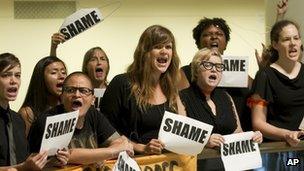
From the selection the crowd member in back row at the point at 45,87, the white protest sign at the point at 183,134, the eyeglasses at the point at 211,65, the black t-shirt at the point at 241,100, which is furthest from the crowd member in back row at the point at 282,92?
the crowd member in back row at the point at 45,87

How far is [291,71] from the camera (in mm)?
3822

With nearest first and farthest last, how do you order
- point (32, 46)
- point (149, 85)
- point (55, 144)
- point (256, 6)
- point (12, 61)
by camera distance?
point (55, 144) → point (12, 61) → point (149, 85) → point (32, 46) → point (256, 6)

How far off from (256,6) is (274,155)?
5.30m

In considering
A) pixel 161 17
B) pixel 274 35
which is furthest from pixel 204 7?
pixel 274 35

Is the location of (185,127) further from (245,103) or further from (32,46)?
(32,46)

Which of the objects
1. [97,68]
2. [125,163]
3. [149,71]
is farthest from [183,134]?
[97,68]

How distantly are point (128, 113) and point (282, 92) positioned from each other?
1.16m

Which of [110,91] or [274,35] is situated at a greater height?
[274,35]

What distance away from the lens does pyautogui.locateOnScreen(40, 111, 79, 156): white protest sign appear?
2645 millimetres

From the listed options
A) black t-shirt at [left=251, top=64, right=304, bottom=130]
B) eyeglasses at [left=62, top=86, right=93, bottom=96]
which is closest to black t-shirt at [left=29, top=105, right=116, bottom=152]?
eyeglasses at [left=62, top=86, right=93, bottom=96]

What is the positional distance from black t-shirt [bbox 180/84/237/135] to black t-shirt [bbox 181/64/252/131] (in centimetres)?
29

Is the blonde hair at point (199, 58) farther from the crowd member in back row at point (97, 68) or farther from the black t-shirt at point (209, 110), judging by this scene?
the crowd member in back row at point (97, 68)

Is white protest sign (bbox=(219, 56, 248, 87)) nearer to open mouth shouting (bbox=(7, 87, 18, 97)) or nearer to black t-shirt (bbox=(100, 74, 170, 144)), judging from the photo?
black t-shirt (bbox=(100, 74, 170, 144))

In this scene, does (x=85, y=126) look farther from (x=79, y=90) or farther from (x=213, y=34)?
(x=213, y=34)
